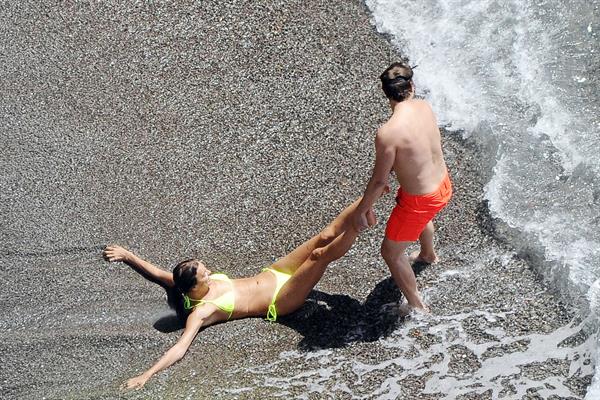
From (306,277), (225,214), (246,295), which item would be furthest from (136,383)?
(225,214)

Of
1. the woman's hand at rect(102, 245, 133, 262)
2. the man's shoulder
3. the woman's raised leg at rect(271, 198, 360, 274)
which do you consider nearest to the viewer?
the man's shoulder

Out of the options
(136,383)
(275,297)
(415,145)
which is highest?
(415,145)

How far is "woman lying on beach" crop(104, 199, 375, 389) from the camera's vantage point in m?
5.47

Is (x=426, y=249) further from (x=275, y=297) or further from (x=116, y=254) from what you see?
(x=116, y=254)

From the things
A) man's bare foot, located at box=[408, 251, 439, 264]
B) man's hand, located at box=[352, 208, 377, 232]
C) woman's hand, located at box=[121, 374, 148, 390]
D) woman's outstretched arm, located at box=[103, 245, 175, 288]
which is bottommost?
woman's hand, located at box=[121, 374, 148, 390]

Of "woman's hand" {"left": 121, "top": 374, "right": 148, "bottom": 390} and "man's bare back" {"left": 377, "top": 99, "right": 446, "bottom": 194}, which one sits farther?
"woman's hand" {"left": 121, "top": 374, "right": 148, "bottom": 390}

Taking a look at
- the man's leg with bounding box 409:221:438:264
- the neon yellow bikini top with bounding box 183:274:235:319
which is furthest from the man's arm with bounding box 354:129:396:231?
the neon yellow bikini top with bounding box 183:274:235:319

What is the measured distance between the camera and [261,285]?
566 centimetres

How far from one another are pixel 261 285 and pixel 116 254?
1.12m

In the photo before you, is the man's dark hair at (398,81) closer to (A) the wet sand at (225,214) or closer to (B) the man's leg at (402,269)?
(B) the man's leg at (402,269)

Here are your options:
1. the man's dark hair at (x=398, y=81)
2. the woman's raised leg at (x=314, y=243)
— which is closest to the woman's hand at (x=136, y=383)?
the woman's raised leg at (x=314, y=243)

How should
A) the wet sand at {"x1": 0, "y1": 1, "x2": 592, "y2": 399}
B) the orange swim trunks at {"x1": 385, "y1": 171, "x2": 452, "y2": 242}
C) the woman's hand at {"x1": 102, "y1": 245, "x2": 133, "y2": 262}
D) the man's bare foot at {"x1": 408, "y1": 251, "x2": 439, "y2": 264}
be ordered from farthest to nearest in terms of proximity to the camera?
1. the woman's hand at {"x1": 102, "y1": 245, "x2": 133, "y2": 262}
2. the man's bare foot at {"x1": 408, "y1": 251, "x2": 439, "y2": 264}
3. the wet sand at {"x1": 0, "y1": 1, "x2": 592, "y2": 399}
4. the orange swim trunks at {"x1": 385, "y1": 171, "x2": 452, "y2": 242}

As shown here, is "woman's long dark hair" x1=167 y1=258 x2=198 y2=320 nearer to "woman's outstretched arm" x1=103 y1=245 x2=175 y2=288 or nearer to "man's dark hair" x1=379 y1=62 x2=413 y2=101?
"woman's outstretched arm" x1=103 y1=245 x2=175 y2=288

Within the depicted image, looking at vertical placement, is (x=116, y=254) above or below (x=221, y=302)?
above
